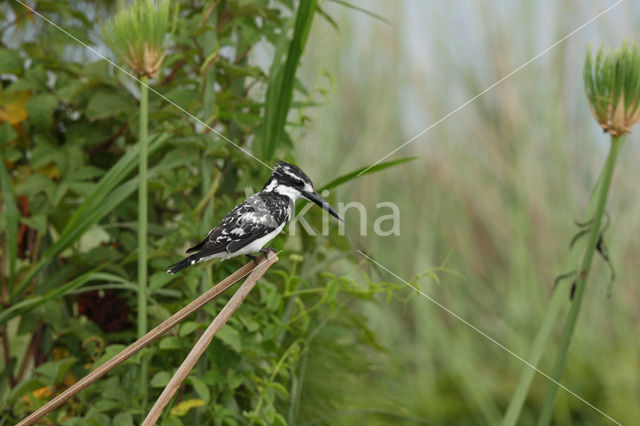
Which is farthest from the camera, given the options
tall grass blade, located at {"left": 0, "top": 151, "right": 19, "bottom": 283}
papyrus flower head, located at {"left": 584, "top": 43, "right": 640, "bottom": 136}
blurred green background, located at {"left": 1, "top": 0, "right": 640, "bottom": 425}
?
blurred green background, located at {"left": 1, "top": 0, "right": 640, "bottom": 425}

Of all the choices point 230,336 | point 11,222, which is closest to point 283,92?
point 230,336

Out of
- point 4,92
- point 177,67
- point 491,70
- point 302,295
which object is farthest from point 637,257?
point 4,92

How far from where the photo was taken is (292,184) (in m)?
0.22

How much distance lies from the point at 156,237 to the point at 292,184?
385mm

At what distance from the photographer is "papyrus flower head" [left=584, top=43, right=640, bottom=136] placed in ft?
1.31

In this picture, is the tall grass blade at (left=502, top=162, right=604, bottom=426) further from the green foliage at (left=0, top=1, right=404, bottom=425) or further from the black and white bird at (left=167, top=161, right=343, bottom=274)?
the black and white bird at (left=167, top=161, right=343, bottom=274)

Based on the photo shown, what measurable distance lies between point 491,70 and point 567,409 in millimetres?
402

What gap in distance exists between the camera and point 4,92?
60cm

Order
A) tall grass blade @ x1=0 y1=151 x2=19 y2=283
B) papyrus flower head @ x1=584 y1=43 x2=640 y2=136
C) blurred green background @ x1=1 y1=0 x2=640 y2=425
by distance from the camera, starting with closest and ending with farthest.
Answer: papyrus flower head @ x1=584 y1=43 x2=640 y2=136
tall grass blade @ x1=0 y1=151 x2=19 y2=283
blurred green background @ x1=1 y1=0 x2=640 y2=425

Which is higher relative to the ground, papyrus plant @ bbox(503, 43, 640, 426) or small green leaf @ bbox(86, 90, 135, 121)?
small green leaf @ bbox(86, 90, 135, 121)

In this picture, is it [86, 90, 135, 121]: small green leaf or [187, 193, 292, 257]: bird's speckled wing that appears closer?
[187, 193, 292, 257]: bird's speckled wing

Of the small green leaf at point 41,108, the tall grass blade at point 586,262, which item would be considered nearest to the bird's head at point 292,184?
the tall grass blade at point 586,262

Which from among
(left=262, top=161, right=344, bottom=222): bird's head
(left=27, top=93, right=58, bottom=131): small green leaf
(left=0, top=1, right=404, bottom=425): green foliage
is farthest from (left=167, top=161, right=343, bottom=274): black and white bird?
(left=27, top=93, right=58, bottom=131): small green leaf

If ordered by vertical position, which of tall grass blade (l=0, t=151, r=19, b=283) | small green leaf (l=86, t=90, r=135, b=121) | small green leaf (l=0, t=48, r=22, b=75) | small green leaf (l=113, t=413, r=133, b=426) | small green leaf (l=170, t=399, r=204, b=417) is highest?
small green leaf (l=0, t=48, r=22, b=75)
